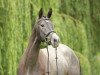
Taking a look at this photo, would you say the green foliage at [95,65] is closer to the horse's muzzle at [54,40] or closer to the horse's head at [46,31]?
the horse's head at [46,31]

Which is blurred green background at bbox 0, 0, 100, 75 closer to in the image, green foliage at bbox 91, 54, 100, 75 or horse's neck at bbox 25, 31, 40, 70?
green foliage at bbox 91, 54, 100, 75

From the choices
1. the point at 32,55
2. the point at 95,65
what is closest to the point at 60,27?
the point at 95,65

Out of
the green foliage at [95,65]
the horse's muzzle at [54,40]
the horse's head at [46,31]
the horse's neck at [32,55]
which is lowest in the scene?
the green foliage at [95,65]

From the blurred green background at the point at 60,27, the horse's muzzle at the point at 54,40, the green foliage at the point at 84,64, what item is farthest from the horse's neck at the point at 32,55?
the green foliage at the point at 84,64

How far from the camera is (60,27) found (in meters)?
12.5

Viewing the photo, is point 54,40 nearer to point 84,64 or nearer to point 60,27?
point 60,27

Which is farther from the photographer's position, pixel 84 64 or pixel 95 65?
pixel 95 65

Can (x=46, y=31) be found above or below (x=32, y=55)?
above

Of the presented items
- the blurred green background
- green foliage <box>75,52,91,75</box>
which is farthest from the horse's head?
green foliage <box>75,52,91,75</box>

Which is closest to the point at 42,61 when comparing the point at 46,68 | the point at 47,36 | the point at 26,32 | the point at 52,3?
the point at 46,68

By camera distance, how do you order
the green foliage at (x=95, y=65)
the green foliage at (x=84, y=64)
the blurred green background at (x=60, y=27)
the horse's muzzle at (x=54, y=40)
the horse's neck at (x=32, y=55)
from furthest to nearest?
the green foliage at (x=95, y=65) → the green foliage at (x=84, y=64) → the blurred green background at (x=60, y=27) → the horse's neck at (x=32, y=55) → the horse's muzzle at (x=54, y=40)

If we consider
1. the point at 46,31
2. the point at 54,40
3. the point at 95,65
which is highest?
the point at 46,31

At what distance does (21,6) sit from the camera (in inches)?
421

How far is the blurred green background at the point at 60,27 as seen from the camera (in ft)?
33.2
